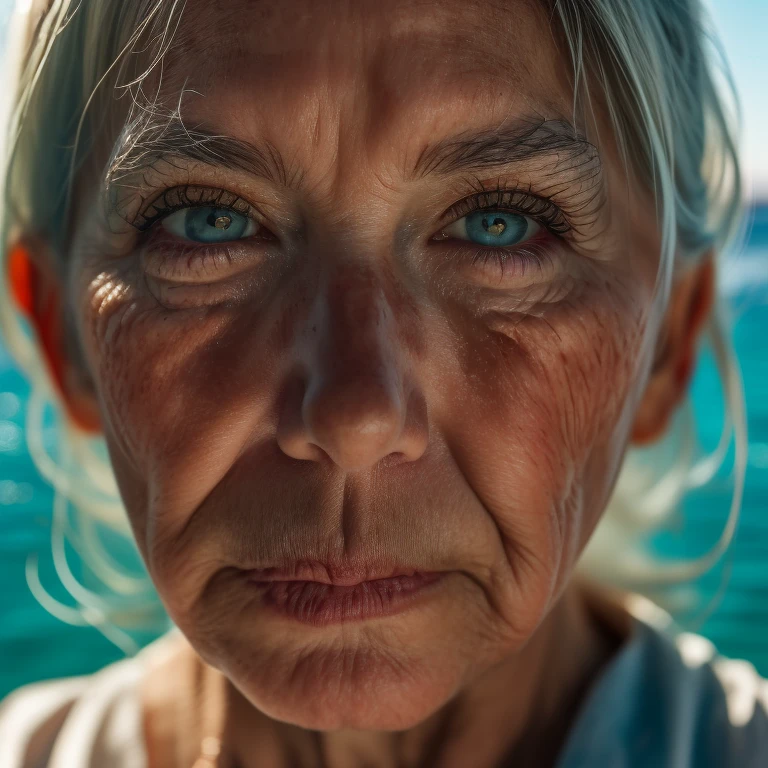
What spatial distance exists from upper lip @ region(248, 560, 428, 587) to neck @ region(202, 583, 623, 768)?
1.84 ft

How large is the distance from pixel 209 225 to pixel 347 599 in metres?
0.64

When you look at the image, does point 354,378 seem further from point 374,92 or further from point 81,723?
point 81,723

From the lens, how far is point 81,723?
2.02 m

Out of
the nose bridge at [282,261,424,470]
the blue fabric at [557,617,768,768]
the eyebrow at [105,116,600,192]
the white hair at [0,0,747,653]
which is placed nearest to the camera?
the nose bridge at [282,261,424,470]

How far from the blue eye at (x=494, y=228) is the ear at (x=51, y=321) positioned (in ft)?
2.74

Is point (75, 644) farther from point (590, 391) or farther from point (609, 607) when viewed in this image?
point (590, 391)

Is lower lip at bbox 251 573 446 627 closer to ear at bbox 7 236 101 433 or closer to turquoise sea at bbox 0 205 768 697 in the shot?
ear at bbox 7 236 101 433

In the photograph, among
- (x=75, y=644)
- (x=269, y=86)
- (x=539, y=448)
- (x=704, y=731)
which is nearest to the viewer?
(x=269, y=86)

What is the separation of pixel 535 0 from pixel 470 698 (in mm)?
1284

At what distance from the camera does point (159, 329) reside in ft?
4.98

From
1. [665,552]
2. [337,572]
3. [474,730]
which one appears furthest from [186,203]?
[665,552]

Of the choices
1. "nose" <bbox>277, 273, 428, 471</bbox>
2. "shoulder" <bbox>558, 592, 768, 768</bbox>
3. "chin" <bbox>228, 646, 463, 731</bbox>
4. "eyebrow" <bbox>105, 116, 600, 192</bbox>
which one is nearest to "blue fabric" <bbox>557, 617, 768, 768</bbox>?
"shoulder" <bbox>558, 592, 768, 768</bbox>

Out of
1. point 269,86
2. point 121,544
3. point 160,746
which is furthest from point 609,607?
point 121,544

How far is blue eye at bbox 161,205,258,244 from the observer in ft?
5.02
